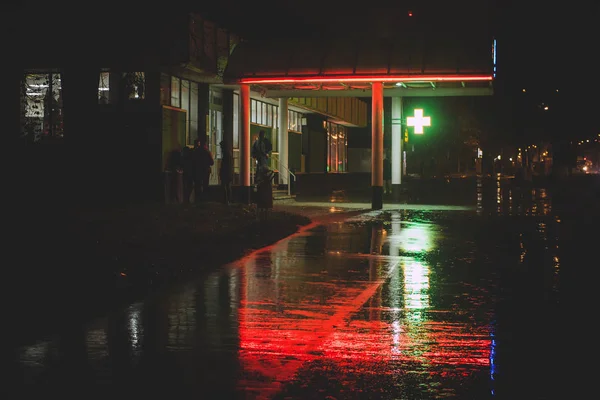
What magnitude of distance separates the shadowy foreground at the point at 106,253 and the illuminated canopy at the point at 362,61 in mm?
8837

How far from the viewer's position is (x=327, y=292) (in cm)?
1138

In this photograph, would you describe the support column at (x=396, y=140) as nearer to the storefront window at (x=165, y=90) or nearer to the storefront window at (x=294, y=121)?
the storefront window at (x=294, y=121)

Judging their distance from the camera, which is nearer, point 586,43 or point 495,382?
point 495,382

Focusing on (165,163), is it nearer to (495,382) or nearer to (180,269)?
(180,269)

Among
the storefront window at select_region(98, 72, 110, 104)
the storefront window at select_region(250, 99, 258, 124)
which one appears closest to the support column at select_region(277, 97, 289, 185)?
the storefront window at select_region(250, 99, 258, 124)

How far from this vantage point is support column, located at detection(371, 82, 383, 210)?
29.4 m

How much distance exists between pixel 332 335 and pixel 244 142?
72.0 feet

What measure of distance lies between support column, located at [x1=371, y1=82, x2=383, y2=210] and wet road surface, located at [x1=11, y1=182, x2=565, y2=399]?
47.3 feet

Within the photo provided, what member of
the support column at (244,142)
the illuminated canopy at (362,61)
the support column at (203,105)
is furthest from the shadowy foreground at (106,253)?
the support column at (203,105)

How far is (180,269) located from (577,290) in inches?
220

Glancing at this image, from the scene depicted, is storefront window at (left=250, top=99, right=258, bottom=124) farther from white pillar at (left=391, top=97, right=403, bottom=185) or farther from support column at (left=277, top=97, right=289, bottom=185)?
white pillar at (left=391, top=97, right=403, bottom=185)

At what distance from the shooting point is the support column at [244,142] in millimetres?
29922

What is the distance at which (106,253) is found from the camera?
41.2ft

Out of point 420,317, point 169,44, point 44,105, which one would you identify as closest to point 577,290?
point 420,317
